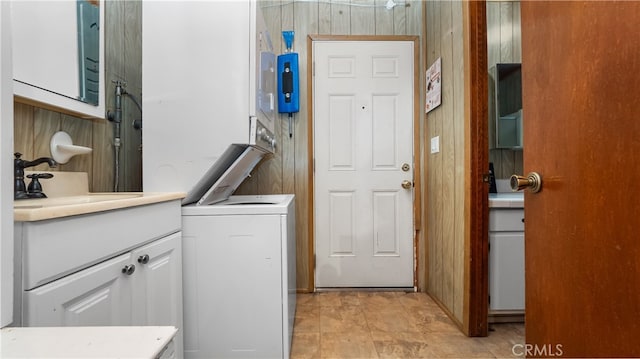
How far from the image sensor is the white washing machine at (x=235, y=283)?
1481 millimetres

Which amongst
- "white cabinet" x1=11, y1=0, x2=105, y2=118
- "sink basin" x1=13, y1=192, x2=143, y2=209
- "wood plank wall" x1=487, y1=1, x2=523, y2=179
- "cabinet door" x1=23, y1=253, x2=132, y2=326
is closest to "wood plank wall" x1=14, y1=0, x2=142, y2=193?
"white cabinet" x1=11, y1=0, x2=105, y2=118

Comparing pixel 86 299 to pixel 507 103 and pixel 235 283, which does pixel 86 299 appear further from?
pixel 507 103

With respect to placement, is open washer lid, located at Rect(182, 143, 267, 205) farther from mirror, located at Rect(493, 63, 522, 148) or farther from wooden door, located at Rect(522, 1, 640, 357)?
mirror, located at Rect(493, 63, 522, 148)

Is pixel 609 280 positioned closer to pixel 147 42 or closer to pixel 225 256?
pixel 225 256

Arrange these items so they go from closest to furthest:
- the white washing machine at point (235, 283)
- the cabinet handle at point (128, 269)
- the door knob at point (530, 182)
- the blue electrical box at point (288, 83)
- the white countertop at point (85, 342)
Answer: the white countertop at point (85, 342) → the door knob at point (530, 182) → the cabinet handle at point (128, 269) → the white washing machine at point (235, 283) → the blue electrical box at point (288, 83)

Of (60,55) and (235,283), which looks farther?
(235,283)

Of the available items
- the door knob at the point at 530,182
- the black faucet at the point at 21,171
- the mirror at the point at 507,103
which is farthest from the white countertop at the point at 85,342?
the mirror at the point at 507,103

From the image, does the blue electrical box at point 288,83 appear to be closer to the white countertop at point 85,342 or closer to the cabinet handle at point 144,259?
the cabinet handle at point 144,259

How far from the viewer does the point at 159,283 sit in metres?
1.22

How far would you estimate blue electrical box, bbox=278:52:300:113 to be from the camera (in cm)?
250

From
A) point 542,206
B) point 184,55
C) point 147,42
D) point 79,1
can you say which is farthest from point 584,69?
point 79,1

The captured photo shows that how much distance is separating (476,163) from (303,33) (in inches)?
71.0

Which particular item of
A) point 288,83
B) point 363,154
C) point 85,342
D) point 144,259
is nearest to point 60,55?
point 144,259

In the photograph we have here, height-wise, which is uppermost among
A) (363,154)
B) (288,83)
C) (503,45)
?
(503,45)
